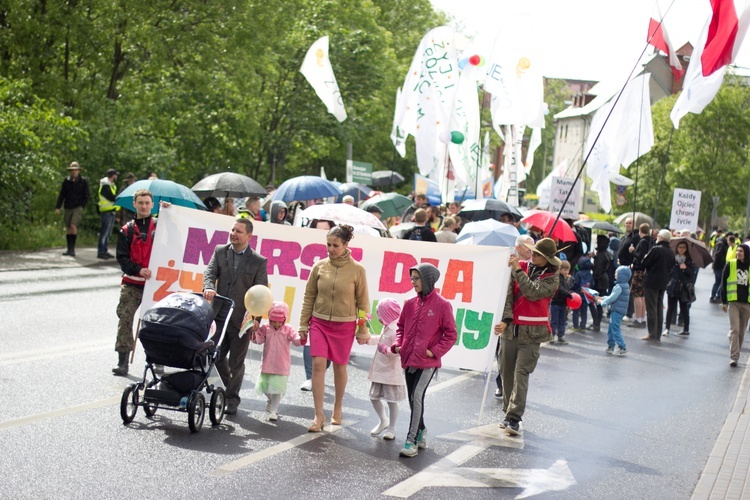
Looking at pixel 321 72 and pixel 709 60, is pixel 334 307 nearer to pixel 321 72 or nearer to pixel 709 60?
pixel 709 60

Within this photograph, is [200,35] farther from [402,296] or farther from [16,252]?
[402,296]

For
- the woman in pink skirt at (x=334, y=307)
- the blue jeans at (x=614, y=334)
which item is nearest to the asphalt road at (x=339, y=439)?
the woman in pink skirt at (x=334, y=307)

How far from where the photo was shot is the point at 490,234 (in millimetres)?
15109

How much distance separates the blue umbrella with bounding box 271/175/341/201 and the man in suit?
792 centimetres

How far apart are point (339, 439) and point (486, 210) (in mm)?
12711

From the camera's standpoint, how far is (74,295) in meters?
17.8

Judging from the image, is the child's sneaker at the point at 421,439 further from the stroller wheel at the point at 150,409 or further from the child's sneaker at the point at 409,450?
the stroller wheel at the point at 150,409

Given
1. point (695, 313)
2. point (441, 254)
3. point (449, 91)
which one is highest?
point (449, 91)

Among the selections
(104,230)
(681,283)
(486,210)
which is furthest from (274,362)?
(104,230)

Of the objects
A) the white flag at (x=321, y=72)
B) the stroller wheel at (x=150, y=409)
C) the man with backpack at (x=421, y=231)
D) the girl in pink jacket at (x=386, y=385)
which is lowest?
the stroller wheel at (x=150, y=409)

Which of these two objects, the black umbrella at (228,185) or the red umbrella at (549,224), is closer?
the red umbrella at (549,224)

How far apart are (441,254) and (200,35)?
81.1 ft

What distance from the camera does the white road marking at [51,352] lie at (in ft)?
37.8

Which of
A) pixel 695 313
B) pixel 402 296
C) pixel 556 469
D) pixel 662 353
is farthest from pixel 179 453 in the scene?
pixel 695 313
